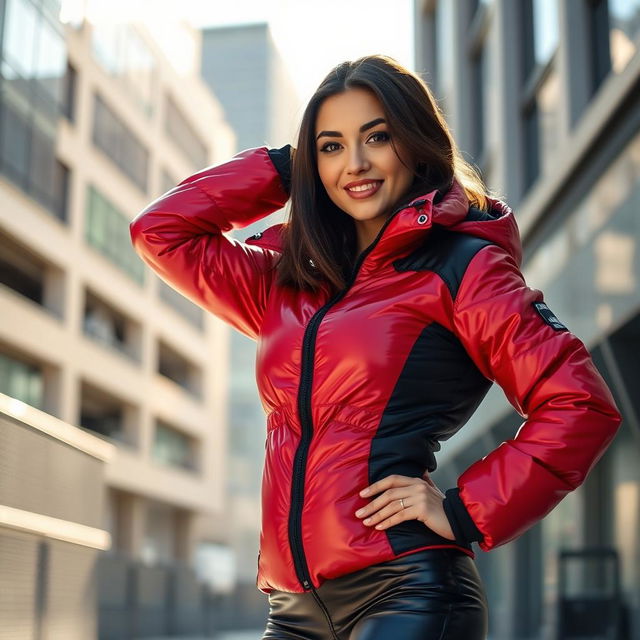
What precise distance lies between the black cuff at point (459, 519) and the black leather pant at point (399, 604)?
0.18 feet

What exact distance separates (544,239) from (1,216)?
18.0 m

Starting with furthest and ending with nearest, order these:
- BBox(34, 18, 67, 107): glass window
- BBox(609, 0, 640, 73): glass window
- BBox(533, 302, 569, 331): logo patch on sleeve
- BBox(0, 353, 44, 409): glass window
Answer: BBox(0, 353, 44, 409): glass window, BBox(34, 18, 67, 107): glass window, BBox(609, 0, 640, 73): glass window, BBox(533, 302, 569, 331): logo patch on sleeve

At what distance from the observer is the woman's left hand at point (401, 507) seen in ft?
7.48

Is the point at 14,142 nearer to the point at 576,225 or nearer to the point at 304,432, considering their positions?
the point at 576,225

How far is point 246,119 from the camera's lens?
103750 millimetres

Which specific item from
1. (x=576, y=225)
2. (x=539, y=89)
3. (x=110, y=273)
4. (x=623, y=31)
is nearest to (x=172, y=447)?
(x=110, y=273)

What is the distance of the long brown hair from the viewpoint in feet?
8.54

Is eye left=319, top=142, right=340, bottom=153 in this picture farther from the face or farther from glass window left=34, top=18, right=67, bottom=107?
glass window left=34, top=18, right=67, bottom=107

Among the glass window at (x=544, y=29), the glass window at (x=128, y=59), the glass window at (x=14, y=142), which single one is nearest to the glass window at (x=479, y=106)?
the glass window at (x=544, y=29)

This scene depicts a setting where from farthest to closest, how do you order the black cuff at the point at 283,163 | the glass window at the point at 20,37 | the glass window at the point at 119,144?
the glass window at the point at 119,144, the glass window at the point at 20,37, the black cuff at the point at 283,163

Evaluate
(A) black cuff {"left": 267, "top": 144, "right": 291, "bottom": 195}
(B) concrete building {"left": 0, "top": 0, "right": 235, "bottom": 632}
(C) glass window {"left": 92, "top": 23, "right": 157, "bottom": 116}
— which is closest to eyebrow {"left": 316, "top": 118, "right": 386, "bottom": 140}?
(A) black cuff {"left": 267, "top": 144, "right": 291, "bottom": 195}

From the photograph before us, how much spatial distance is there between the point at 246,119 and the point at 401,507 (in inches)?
4080

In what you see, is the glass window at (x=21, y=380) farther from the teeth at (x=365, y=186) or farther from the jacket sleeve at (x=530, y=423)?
the jacket sleeve at (x=530, y=423)

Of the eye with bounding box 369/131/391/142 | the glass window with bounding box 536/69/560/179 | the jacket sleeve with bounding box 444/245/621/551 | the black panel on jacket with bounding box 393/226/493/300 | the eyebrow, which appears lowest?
the jacket sleeve with bounding box 444/245/621/551
